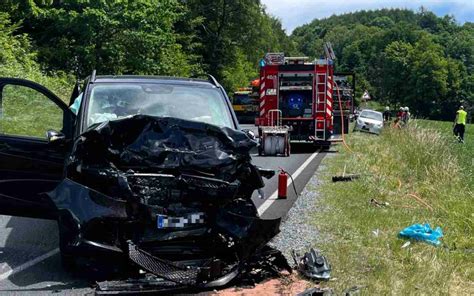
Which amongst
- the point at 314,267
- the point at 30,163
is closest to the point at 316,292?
the point at 314,267

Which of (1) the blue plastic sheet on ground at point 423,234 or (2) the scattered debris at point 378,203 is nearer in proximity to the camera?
(1) the blue plastic sheet on ground at point 423,234

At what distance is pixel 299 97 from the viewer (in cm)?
2048

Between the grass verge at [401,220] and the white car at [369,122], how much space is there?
17.4m

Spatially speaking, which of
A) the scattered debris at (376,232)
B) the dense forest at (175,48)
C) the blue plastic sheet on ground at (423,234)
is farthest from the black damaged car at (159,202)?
the dense forest at (175,48)

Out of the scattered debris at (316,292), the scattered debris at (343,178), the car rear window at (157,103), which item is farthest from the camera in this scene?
the scattered debris at (343,178)

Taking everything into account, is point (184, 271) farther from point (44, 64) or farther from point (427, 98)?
point (427, 98)

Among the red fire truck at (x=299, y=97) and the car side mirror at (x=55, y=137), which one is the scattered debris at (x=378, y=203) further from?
the red fire truck at (x=299, y=97)

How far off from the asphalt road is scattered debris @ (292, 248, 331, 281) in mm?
1987

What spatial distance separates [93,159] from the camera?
5.46 metres

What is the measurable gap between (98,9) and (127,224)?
75.2 feet

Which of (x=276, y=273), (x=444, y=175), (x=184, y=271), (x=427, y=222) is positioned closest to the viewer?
(x=184, y=271)

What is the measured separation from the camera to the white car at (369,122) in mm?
32938

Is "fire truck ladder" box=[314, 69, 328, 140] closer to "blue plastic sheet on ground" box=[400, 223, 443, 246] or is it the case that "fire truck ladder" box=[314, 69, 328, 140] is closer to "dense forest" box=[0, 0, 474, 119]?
"dense forest" box=[0, 0, 474, 119]

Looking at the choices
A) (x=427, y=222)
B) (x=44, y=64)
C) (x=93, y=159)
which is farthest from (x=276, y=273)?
(x=44, y=64)
